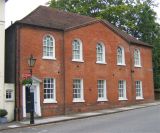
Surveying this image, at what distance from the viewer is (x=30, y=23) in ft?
91.6

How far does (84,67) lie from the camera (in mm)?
31719

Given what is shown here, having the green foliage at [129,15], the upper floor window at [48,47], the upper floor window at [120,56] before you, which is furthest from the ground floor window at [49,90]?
the green foliage at [129,15]

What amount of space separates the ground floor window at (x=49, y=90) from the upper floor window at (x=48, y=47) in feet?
5.69

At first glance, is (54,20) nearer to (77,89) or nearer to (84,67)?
(84,67)

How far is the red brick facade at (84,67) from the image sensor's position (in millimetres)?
28156

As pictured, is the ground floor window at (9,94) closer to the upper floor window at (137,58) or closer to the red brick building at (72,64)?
the red brick building at (72,64)

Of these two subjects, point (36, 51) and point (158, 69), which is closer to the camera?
point (36, 51)

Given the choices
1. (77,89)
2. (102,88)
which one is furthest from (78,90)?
(102,88)

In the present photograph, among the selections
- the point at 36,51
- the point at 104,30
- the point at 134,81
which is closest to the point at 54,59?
the point at 36,51

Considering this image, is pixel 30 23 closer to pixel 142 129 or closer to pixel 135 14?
pixel 142 129

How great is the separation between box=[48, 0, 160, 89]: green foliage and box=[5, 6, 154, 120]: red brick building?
11147mm

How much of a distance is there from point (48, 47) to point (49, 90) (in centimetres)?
313

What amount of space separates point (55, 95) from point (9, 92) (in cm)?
375

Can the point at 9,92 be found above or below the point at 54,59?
below
